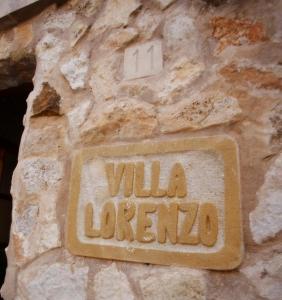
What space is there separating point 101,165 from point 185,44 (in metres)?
0.40

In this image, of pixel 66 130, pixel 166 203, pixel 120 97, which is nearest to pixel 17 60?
pixel 66 130

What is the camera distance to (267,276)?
2.14ft

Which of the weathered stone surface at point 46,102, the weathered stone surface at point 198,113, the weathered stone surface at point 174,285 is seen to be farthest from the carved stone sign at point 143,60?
the weathered stone surface at point 174,285

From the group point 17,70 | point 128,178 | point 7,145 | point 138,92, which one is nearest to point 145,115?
point 138,92

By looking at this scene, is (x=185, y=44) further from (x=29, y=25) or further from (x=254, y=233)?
(x=29, y=25)

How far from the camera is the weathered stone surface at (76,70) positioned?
40.8 inches

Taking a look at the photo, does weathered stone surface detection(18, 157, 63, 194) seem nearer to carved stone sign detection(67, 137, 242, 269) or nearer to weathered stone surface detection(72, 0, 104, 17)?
carved stone sign detection(67, 137, 242, 269)

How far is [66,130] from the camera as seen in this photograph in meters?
1.02

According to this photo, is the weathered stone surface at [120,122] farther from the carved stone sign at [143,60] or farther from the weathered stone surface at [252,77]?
the weathered stone surface at [252,77]

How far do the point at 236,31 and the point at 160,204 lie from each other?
0.48 m

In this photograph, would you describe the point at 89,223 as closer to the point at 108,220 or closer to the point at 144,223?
the point at 108,220

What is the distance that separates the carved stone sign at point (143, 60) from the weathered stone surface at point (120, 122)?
9cm

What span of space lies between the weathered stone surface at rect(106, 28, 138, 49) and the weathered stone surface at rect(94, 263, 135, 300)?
0.64 meters

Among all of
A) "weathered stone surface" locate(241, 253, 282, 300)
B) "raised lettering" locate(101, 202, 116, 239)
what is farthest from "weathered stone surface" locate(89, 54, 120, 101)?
"weathered stone surface" locate(241, 253, 282, 300)
